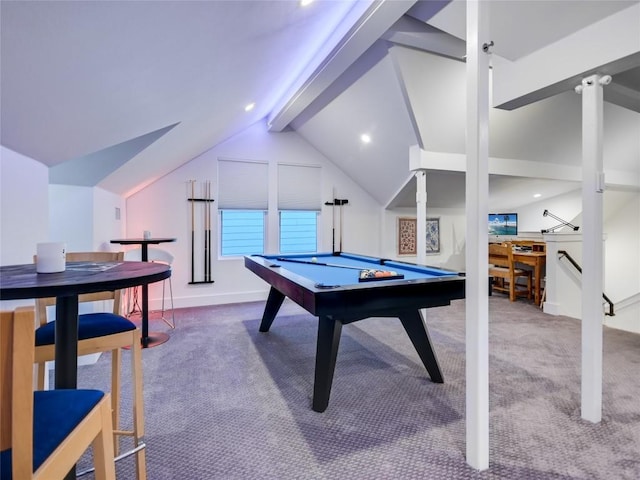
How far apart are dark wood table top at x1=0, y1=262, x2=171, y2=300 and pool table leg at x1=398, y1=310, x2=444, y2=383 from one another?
1.74 metres

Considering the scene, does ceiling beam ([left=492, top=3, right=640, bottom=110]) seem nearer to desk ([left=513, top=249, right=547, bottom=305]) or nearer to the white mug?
the white mug

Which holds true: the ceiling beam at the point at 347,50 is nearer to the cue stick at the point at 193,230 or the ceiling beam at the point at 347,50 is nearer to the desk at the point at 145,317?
the cue stick at the point at 193,230

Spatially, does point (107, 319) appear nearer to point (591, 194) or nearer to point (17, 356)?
point (17, 356)

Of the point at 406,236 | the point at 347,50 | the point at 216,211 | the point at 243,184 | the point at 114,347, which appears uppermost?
the point at 347,50

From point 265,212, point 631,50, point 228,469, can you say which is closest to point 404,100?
point 631,50

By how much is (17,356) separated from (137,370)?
37.0 inches

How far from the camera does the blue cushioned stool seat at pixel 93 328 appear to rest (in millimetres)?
1461

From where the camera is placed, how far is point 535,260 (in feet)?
16.3

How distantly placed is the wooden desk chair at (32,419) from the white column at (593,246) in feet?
7.95

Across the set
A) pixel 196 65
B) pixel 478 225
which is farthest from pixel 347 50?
pixel 478 225

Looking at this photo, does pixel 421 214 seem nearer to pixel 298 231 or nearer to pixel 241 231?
pixel 298 231

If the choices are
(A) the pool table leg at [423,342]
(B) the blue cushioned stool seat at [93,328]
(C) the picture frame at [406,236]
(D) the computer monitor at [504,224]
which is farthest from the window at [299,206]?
(D) the computer monitor at [504,224]

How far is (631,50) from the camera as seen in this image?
166cm

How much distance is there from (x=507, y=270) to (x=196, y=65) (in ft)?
17.0
